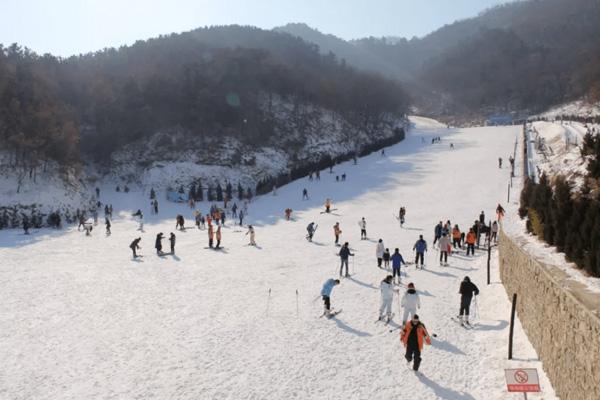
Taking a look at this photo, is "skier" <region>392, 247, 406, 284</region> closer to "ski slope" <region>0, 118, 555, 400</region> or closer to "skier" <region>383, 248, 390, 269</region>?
"ski slope" <region>0, 118, 555, 400</region>

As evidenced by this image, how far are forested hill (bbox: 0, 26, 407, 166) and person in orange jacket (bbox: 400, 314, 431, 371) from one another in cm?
3521

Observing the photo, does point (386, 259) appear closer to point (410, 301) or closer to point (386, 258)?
point (386, 258)

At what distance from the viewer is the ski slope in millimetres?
9523

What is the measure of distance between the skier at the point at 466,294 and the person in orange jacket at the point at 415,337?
283 centimetres

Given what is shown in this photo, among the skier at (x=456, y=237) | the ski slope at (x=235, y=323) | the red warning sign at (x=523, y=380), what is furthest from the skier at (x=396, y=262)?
the red warning sign at (x=523, y=380)

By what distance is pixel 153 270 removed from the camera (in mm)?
19109

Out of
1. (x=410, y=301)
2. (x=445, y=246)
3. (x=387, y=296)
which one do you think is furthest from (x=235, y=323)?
(x=445, y=246)

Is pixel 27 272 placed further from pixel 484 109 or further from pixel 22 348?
pixel 484 109

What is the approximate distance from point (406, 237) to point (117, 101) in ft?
145

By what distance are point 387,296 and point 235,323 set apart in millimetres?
4205

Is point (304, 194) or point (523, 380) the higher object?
point (304, 194)

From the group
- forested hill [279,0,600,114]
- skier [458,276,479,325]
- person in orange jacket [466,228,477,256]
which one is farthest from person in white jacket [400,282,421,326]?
forested hill [279,0,600,114]

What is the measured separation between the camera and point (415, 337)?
31.7 feet

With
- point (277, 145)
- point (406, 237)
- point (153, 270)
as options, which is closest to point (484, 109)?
point (277, 145)
